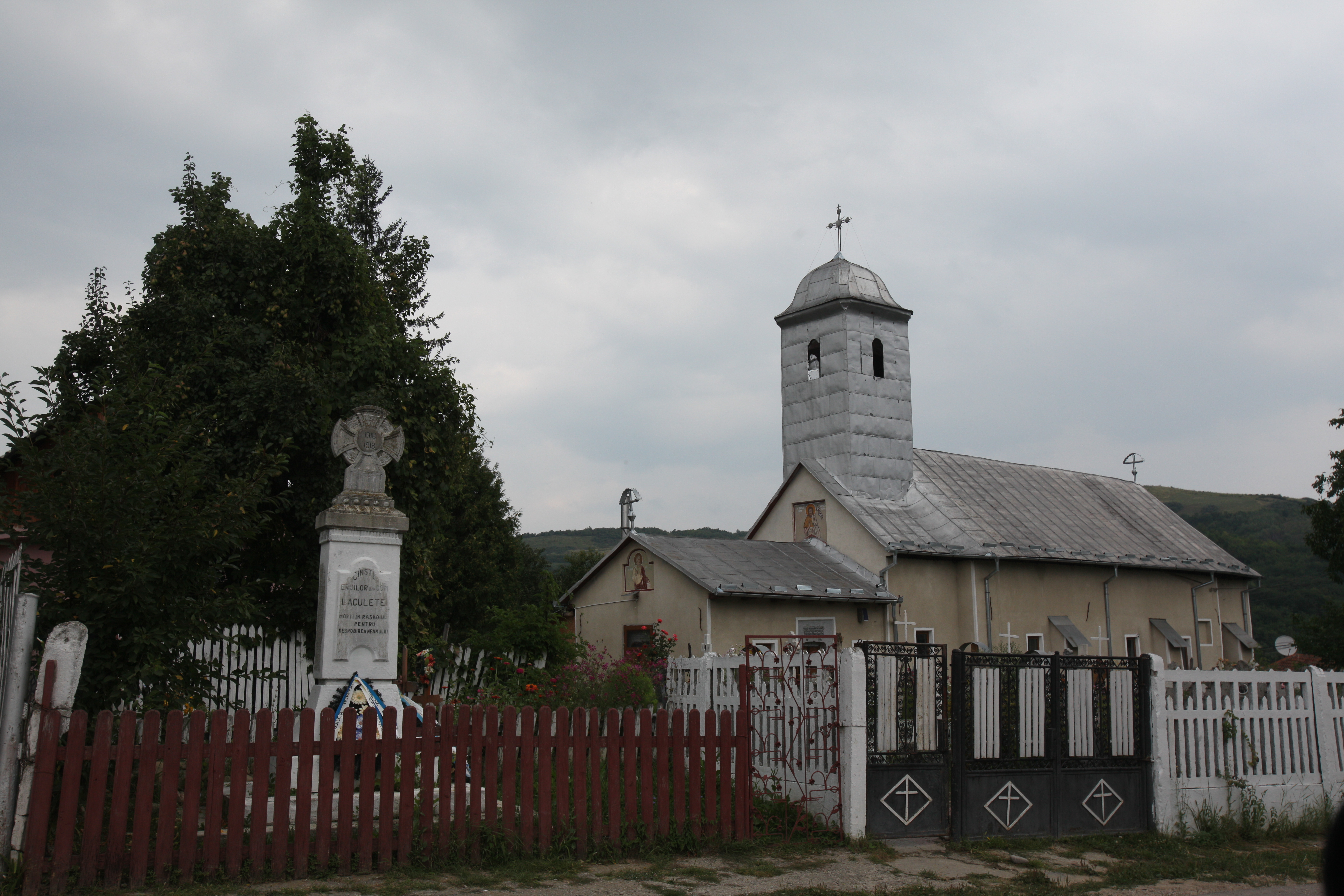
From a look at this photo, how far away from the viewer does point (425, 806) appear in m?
7.76

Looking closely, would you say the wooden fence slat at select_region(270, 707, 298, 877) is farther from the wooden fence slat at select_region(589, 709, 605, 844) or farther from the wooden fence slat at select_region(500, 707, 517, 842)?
the wooden fence slat at select_region(589, 709, 605, 844)

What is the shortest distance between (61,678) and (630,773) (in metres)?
4.28

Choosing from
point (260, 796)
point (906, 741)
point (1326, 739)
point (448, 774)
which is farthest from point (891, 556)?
point (260, 796)

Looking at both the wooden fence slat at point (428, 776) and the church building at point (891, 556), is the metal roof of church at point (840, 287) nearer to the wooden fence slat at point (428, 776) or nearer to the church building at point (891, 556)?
the church building at point (891, 556)

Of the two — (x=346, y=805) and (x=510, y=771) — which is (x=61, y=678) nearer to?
(x=346, y=805)

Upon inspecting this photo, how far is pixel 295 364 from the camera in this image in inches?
657

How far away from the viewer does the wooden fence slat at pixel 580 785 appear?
8.27 metres

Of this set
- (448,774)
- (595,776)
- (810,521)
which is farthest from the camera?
(810,521)

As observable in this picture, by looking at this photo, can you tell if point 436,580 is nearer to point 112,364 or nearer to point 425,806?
point 112,364

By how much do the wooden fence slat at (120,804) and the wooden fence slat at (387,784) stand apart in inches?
65.5

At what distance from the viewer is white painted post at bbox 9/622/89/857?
22.1ft

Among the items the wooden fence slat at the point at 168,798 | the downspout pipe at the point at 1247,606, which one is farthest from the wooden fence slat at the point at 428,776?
the downspout pipe at the point at 1247,606

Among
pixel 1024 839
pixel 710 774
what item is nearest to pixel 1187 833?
pixel 1024 839

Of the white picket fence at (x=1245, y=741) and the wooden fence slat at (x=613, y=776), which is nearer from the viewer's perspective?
the wooden fence slat at (x=613, y=776)
